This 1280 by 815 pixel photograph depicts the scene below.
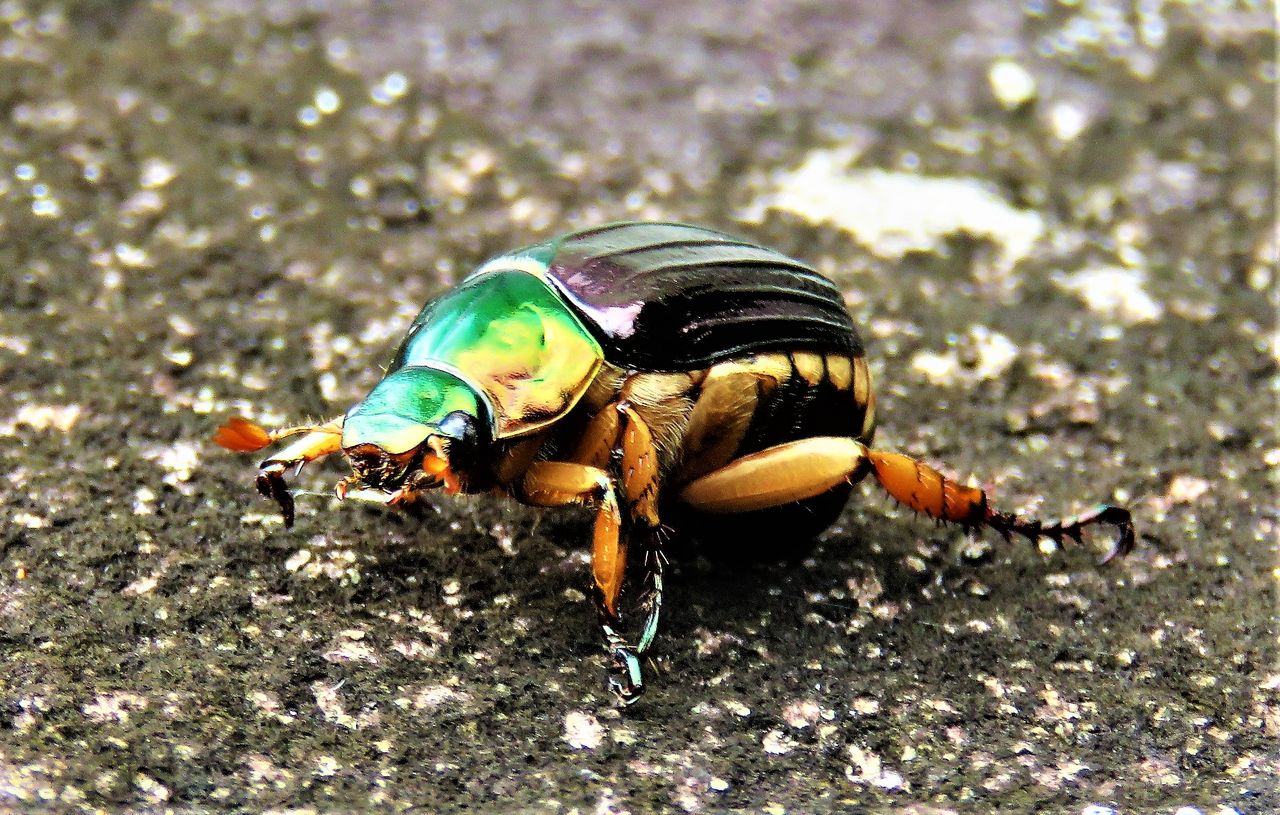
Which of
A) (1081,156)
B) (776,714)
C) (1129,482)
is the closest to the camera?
(776,714)

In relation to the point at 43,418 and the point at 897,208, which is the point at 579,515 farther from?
the point at 897,208

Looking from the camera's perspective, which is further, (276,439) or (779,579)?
(779,579)

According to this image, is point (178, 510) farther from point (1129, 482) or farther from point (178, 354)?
point (1129, 482)

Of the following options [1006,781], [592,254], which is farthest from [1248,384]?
[592,254]

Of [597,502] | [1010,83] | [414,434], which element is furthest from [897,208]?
[414,434]

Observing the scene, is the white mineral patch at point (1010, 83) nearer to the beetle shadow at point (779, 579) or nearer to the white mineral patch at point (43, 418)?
the beetle shadow at point (779, 579)

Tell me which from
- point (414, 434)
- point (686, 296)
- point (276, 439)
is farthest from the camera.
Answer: point (686, 296)

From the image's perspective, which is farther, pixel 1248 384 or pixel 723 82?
pixel 723 82

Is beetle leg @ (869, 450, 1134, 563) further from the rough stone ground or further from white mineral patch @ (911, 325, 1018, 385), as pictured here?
white mineral patch @ (911, 325, 1018, 385)
